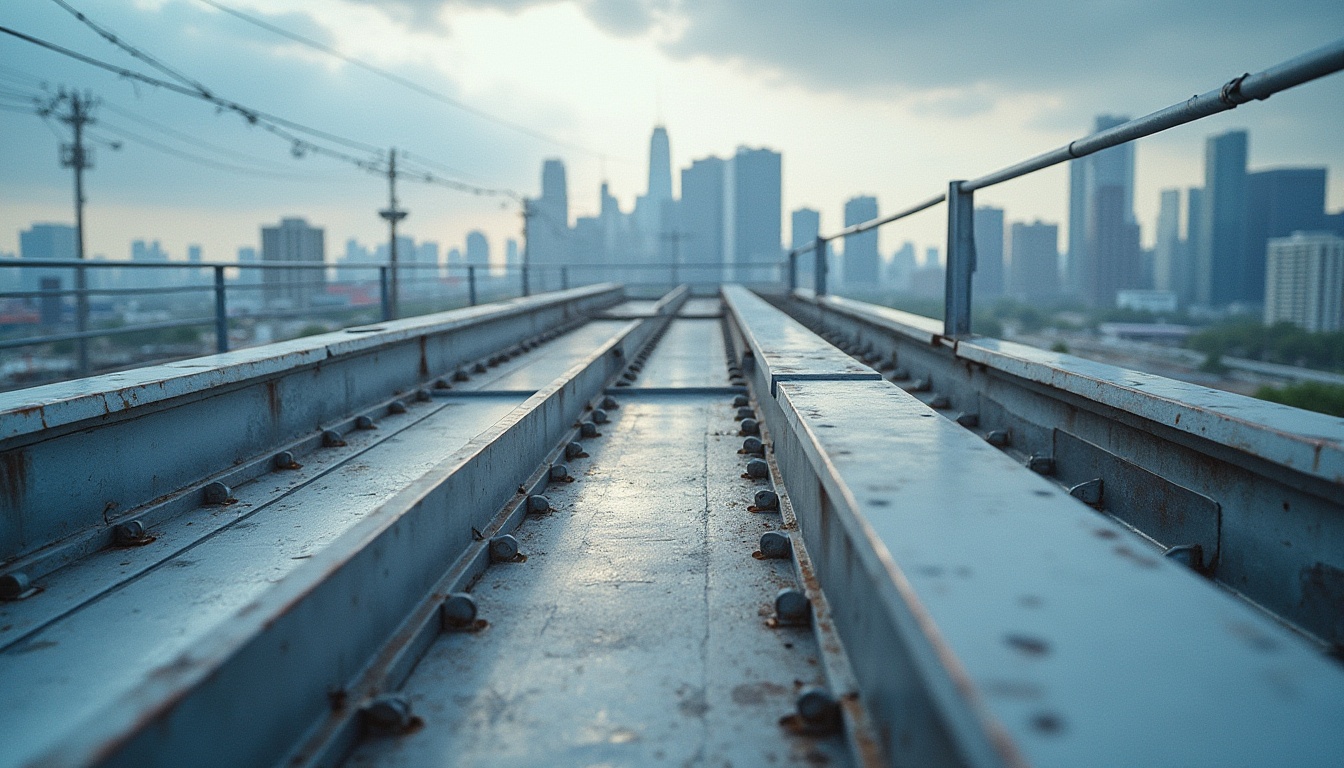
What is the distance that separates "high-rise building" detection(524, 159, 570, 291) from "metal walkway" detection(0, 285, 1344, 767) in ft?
155

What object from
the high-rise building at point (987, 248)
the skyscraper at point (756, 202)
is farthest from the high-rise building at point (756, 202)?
the high-rise building at point (987, 248)

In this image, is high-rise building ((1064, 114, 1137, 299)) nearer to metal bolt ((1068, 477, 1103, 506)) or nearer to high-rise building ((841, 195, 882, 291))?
high-rise building ((841, 195, 882, 291))

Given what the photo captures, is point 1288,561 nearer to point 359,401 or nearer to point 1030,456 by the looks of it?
point 1030,456

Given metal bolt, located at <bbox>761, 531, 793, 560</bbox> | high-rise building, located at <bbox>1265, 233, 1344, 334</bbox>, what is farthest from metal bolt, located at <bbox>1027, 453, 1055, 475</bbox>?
high-rise building, located at <bbox>1265, 233, 1344, 334</bbox>

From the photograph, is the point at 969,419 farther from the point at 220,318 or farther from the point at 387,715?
the point at 220,318

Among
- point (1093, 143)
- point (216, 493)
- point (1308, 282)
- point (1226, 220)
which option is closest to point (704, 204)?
point (1308, 282)

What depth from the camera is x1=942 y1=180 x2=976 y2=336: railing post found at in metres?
5.63

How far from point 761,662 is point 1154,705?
1266 millimetres

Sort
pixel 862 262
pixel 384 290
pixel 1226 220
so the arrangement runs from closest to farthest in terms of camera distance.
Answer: pixel 384 290
pixel 1226 220
pixel 862 262

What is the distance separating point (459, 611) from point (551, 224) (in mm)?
93523

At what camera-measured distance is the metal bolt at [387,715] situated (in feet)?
6.27

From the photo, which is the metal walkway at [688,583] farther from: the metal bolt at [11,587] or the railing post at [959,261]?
the railing post at [959,261]

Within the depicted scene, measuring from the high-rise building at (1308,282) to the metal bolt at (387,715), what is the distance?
456 ft

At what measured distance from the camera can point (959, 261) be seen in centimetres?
567
